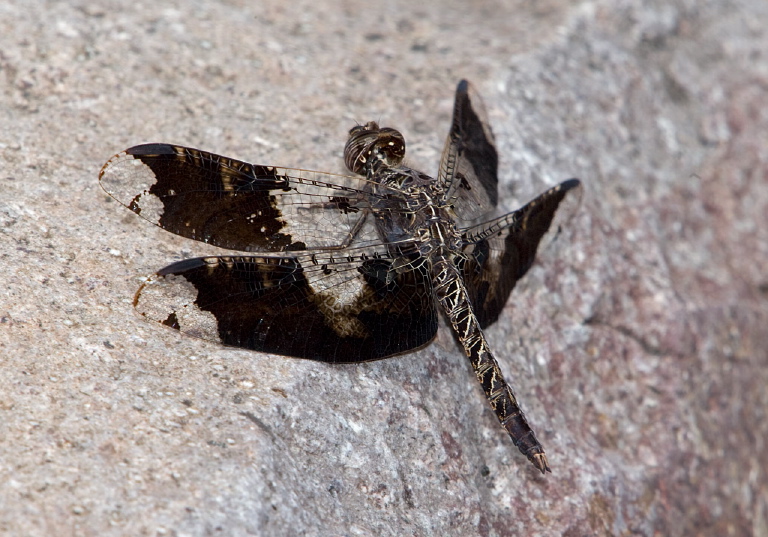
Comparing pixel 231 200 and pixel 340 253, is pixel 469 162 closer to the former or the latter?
pixel 340 253

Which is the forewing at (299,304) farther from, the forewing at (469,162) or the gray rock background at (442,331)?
the forewing at (469,162)

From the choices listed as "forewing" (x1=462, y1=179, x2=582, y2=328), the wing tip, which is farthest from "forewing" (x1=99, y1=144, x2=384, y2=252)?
"forewing" (x1=462, y1=179, x2=582, y2=328)

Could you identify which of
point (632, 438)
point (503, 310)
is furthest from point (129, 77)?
point (632, 438)

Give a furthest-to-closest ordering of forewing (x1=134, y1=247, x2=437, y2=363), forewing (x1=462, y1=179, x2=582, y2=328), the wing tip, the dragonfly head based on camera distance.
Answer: the dragonfly head < forewing (x1=462, y1=179, x2=582, y2=328) < the wing tip < forewing (x1=134, y1=247, x2=437, y2=363)

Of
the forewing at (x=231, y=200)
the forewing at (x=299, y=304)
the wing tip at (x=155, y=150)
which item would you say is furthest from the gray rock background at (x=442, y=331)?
the wing tip at (x=155, y=150)

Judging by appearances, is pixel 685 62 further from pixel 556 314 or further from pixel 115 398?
pixel 115 398

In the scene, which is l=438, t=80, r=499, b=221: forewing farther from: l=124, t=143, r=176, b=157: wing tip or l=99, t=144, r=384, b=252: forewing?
l=124, t=143, r=176, b=157: wing tip
